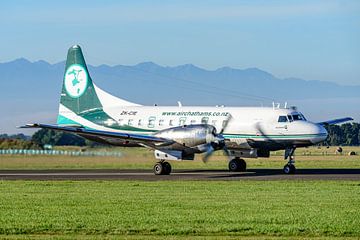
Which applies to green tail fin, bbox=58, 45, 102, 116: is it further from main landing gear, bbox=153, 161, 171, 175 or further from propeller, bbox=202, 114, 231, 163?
propeller, bbox=202, 114, 231, 163

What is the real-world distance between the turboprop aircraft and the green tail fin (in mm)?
173

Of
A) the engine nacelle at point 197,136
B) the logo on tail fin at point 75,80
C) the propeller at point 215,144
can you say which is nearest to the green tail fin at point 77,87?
the logo on tail fin at point 75,80

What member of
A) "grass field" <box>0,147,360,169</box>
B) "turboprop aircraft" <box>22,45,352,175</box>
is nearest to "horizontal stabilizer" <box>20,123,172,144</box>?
"turboprop aircraft" <box>22,45,352,175</box>

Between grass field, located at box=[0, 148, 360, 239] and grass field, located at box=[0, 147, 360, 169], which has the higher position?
grass field, located at box=[0, 147, 360, 169]

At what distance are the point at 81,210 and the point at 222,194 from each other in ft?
24.3

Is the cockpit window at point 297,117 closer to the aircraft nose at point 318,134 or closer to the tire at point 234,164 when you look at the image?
the aircraft nose at point 318,134

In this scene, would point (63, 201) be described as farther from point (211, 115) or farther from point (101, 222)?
point (211, 115)

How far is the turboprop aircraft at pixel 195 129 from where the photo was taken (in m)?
44.3

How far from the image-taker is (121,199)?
2920 centimetres

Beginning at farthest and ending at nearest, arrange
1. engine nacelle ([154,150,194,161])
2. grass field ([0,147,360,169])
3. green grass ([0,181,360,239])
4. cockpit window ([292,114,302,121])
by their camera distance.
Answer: grass field ([0,147,360,169]), cockpit window ([292,114,302,121]), engine nacelle ([154,150,194,161]), green grass ([0,181,360,239])

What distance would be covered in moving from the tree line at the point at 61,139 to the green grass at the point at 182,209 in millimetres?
17016

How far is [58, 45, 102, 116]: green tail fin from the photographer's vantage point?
5331 centimetres

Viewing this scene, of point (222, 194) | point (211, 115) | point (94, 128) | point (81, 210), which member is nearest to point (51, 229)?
point (81, 210)

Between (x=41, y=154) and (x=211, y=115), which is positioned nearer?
(x=211, y=115)
